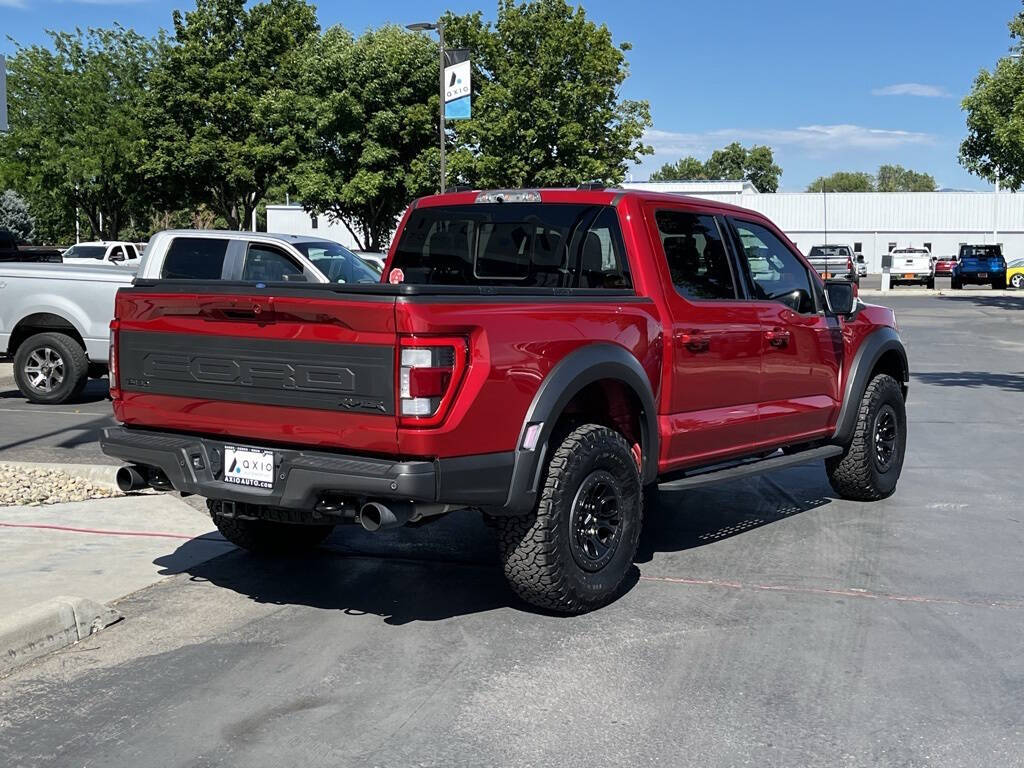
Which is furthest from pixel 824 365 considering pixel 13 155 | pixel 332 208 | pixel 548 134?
pixel 13 155

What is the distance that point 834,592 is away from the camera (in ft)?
19.5

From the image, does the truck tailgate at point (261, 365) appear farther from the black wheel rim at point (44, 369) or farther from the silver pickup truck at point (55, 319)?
the black wheel rim at point (44, 369)

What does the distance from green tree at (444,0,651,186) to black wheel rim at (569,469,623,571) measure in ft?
119

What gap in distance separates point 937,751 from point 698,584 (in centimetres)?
221

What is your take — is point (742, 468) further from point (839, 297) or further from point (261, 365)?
point (261, 365)

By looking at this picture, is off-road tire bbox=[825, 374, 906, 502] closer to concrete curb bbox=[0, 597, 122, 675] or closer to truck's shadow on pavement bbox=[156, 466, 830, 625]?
truck's shadow on pavement bbox=[156, 466, 830, 625]

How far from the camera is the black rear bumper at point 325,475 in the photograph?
4695 millimetres

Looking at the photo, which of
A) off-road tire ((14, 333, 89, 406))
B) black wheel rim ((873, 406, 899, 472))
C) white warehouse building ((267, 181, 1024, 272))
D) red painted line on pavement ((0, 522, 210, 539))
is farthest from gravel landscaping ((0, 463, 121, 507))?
white warehouse building ((267, 181, 1024, 272))

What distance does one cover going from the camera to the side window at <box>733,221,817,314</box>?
710 centimetres

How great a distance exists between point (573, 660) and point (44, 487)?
5.02 m

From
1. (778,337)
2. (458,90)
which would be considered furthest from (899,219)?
(778,337)

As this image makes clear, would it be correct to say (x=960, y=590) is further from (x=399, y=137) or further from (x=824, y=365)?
(x=399, y=137)

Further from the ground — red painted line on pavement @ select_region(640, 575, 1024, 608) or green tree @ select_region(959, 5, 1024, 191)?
green tree @ select_region(959, 5, 1024, 191)

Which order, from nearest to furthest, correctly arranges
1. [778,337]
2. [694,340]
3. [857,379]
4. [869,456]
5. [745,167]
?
1. [694,340]
2. [778,337]
3. [857,379]
4. [869,456]
5. [745,167]
